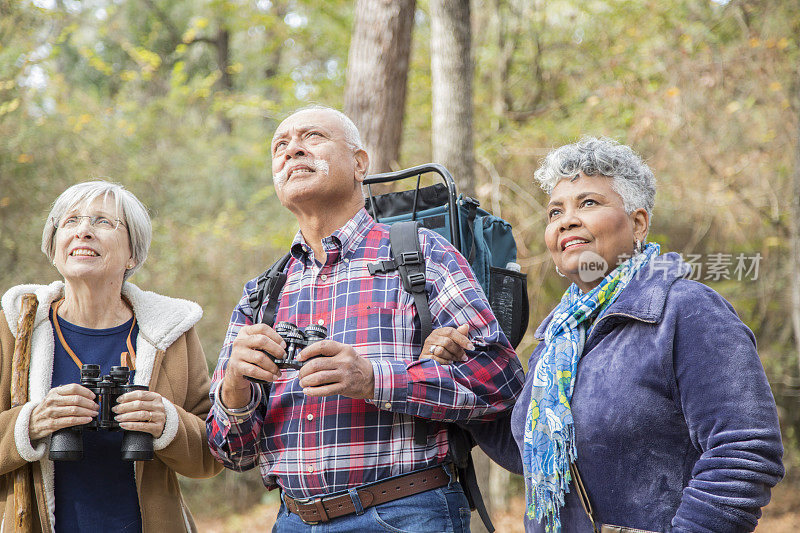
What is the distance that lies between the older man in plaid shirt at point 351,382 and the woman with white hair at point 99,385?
0.33 m

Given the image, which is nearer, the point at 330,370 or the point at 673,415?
the point at 673,415

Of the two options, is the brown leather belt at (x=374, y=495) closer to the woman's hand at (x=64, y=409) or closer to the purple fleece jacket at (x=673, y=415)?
the purple fleece jacket at (x=673, y=415)

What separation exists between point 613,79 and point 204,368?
702 cm

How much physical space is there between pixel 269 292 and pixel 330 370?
68cm

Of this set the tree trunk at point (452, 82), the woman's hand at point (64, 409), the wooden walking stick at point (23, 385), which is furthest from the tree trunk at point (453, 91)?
the woman's hand at point (64, 409)

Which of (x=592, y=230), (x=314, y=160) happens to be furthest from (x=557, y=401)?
(x=314, y=160)

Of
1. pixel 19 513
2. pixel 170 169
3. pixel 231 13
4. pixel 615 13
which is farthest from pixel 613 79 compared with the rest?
pixel 19 513

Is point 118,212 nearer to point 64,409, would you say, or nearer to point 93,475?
point 64,409

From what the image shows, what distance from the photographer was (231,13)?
38.0 ft

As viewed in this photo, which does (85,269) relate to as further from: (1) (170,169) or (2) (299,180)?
(1) (170,169)

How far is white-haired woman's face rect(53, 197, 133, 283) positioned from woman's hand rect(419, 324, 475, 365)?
1.39 metres

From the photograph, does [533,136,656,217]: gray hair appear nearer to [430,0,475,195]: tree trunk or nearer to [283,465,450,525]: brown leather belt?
[283,465,450,525]: brown leather belt

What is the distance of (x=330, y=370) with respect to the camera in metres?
2.23

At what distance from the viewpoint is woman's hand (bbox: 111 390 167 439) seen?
2.68 m
